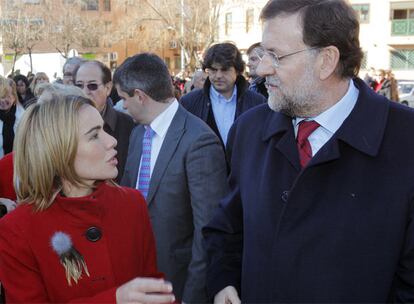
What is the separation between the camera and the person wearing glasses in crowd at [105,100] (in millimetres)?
4434

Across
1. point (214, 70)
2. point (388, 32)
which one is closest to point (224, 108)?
point (214, 70)

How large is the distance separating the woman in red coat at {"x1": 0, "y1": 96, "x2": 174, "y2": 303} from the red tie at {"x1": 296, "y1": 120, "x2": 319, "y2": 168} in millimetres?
791

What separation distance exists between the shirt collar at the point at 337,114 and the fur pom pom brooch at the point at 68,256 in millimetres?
1161

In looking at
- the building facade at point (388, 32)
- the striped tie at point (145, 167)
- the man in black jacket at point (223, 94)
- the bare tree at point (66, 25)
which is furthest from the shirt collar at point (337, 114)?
the bare tree at point (66, 25)

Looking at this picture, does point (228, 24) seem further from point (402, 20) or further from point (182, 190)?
point (182, 190)

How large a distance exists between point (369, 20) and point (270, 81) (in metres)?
38.7

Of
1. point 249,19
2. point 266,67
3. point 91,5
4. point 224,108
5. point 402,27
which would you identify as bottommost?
point 224,108

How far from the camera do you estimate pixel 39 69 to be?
24688 millimetres

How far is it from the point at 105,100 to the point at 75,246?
2.81m

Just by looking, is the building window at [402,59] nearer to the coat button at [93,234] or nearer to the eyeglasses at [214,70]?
the eyeglasses at [214,70]

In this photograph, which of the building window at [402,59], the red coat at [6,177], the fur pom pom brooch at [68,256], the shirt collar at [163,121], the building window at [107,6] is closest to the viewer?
the fur pom pom brooch at [68,256]

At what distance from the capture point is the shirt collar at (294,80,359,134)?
6.74 feet

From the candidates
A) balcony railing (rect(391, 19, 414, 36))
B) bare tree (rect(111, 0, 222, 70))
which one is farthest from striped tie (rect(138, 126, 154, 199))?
balcony railing (rect(391, 19, 414, 36))

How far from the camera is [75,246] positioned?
6.59ft
